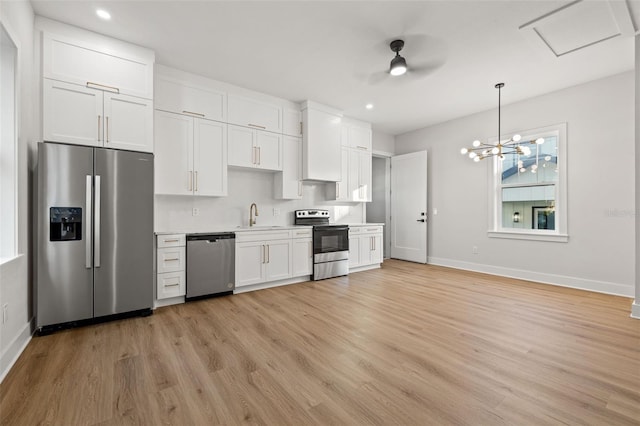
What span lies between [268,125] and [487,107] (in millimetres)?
3791

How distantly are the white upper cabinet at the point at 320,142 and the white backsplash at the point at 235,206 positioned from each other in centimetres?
48

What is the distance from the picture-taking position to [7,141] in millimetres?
2182

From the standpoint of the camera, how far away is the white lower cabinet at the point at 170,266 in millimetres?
3283

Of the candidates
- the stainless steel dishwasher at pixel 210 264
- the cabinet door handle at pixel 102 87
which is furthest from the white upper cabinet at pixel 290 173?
the cabinet door handle at pixel 102 87

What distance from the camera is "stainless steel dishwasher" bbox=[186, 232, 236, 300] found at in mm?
3482

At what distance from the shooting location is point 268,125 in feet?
14.4

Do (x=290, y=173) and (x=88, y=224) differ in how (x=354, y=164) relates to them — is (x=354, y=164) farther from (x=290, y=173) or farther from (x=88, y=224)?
(x=88, y=224)

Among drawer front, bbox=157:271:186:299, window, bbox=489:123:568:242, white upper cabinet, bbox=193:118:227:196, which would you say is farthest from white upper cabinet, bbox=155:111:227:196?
window, bbox=489:123:568:242

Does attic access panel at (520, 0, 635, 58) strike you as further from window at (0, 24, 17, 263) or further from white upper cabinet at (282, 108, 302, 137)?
window at (0, 24, 17, 263)

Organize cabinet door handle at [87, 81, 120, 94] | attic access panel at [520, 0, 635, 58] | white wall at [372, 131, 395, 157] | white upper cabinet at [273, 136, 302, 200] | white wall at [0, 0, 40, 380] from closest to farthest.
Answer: white wall at [0, 0, 40, 380], attic access panel at [520, 0, 635, 58], cabinet door handle at [87, 81, 120, 94], white upper cabinet at [273, 136, 302, 200], white wall at [372, 131, 395, 157]

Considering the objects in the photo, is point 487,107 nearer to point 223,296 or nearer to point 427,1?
point 427,1

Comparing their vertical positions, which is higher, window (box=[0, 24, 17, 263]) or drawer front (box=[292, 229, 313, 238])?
window (box=[0, 24, 17, 263])

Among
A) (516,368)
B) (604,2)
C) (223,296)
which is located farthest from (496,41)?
(223,296)

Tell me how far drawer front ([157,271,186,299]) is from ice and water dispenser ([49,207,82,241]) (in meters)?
0.94
